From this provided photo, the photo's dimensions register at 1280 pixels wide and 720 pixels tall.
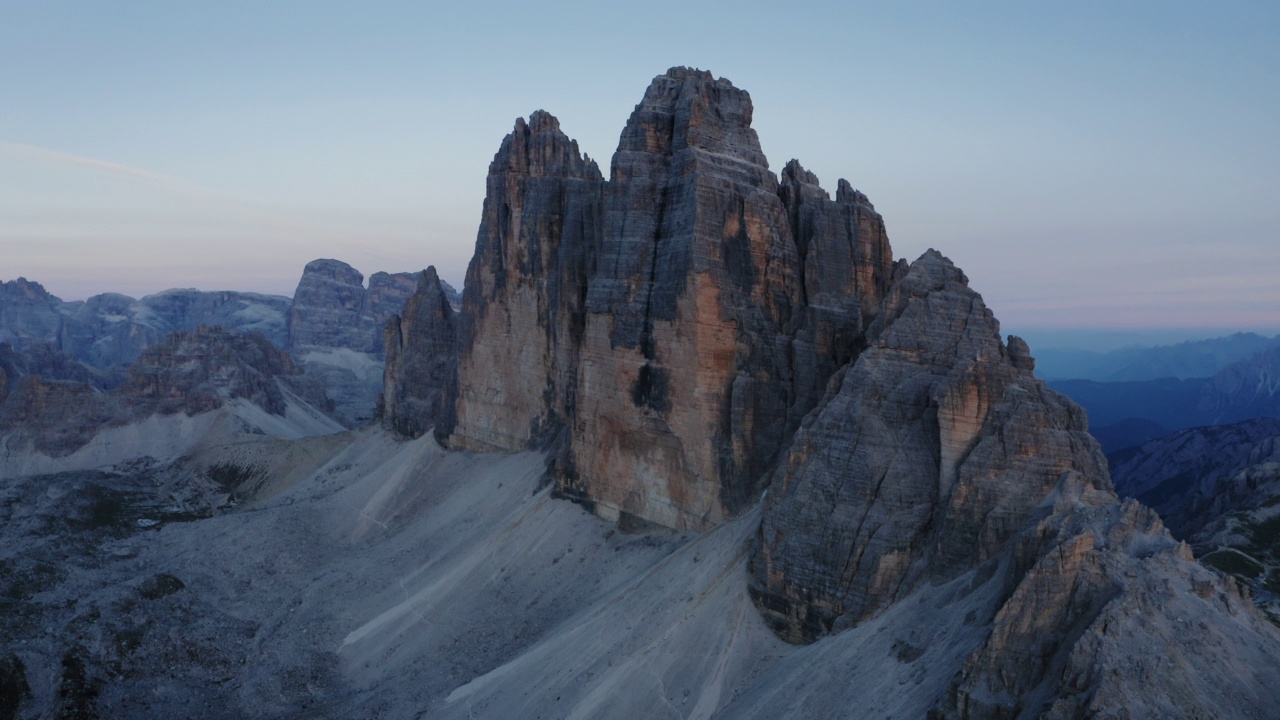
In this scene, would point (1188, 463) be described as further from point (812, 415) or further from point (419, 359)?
point (812, 415)

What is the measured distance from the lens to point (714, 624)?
32.6 metres

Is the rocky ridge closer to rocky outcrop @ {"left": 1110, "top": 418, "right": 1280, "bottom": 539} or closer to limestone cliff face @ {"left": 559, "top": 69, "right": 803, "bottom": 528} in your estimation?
limestone cliff face @ {"left": 559, "top": 69, "right": 803, "bottom": 528}

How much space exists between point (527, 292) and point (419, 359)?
23165 mm

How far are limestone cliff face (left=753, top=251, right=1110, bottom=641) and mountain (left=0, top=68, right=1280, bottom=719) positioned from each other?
0.11m

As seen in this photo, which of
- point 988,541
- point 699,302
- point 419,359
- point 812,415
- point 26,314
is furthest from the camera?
point 26,314

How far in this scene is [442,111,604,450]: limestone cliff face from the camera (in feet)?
176

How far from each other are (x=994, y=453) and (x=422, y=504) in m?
44.5

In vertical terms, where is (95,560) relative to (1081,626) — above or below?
below

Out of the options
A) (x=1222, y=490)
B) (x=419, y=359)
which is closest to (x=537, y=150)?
(x=419, y=359)

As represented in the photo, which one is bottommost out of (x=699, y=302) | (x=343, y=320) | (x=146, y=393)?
(x=146, y=393)

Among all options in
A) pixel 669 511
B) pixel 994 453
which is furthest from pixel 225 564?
pixel 994 453

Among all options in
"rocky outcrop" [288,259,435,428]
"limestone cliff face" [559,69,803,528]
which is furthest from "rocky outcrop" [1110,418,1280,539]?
"rocky outcrop" [288,259,435,428]

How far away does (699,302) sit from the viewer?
131 ft

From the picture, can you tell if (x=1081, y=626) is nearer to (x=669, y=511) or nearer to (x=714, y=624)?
(x=714, y=624)
